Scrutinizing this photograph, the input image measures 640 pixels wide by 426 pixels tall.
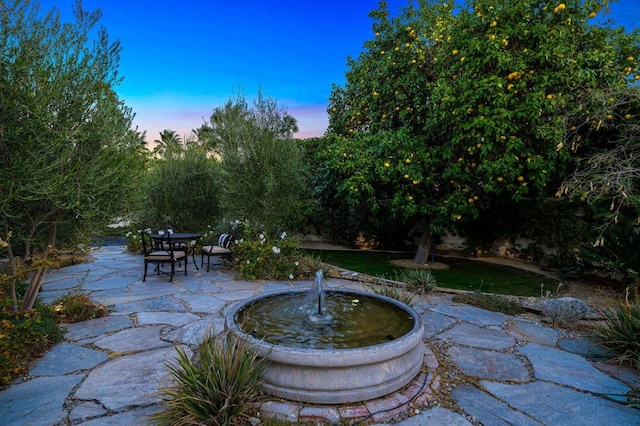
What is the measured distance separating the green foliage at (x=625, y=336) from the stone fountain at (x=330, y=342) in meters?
2.04

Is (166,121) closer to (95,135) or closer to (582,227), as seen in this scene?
(95,135)

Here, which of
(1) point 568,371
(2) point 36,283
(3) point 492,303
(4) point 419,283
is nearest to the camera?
(1) point 568,371

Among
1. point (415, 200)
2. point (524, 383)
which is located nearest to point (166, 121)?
point (415, 200)

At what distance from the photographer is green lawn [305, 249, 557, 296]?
645cm

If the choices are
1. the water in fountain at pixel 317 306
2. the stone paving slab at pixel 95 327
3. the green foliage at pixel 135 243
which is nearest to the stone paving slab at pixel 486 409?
the water in fountain at pixel 317 306

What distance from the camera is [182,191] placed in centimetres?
1018

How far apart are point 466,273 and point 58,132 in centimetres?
775

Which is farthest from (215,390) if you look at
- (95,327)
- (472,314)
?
(472,314)

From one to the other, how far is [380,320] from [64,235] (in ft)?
13.2

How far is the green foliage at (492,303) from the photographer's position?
15.9 ft

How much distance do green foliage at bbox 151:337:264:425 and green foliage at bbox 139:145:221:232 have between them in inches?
313

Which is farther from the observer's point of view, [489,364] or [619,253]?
[619,253]

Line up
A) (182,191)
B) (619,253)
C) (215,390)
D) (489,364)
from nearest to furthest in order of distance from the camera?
1. (215,390)
2. (489,364)
3. (619,253)
4. (182,191)

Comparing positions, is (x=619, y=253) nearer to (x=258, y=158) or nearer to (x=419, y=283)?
(x=419, y=283)
